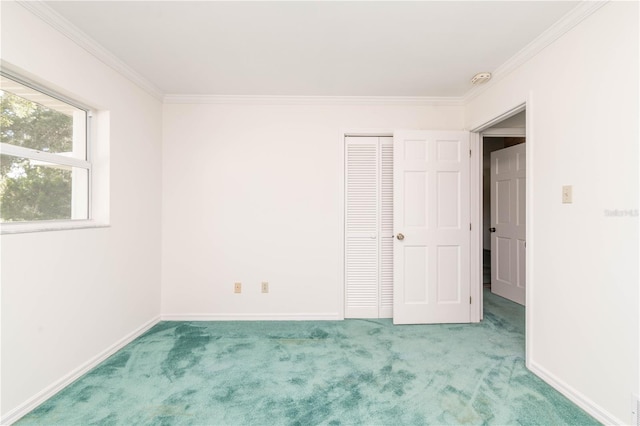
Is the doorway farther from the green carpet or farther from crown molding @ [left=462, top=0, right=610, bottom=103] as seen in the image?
the green carpet

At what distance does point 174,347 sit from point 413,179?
2767 mm

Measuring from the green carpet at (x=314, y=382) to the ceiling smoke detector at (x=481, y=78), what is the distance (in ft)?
7.80

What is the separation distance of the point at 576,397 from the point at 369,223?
2.05m

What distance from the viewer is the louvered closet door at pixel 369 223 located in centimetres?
318

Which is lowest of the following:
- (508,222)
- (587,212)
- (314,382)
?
(314,382)

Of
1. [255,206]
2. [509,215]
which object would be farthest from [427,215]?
[255,206]

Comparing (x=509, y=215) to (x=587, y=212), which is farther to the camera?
(x=509, y=215)

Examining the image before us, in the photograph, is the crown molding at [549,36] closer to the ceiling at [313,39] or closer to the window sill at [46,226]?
the ceiling at [313,39]

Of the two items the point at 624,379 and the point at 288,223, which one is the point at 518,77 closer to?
the point at 624,379

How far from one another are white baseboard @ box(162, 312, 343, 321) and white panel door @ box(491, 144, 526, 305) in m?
2.38

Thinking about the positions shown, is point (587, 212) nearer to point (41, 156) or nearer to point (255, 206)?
point (255, 206)

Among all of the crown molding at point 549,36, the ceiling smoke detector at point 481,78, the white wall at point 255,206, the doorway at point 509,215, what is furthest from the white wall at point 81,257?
the doorway at point 509,215

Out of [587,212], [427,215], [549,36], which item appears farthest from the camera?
[427,215]

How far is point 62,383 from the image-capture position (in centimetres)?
188
